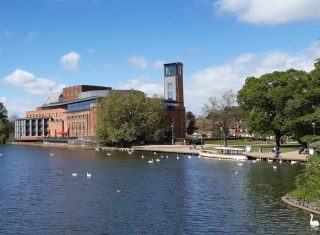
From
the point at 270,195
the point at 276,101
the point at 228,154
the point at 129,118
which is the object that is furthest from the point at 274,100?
the point at 270,195

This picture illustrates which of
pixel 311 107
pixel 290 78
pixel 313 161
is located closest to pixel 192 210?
pixel 313 161

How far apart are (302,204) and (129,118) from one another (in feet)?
367

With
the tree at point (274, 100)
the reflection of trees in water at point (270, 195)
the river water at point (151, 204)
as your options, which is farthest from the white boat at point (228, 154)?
the river water at point (151, 204)

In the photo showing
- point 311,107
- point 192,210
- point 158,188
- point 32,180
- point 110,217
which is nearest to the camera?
point 110,217

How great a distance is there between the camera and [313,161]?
43.9 meters

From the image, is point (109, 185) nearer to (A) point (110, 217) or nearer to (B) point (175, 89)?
(A) point (110, 217)

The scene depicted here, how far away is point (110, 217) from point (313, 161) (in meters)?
19.2

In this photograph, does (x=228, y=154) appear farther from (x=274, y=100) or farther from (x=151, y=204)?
(x=151, y=204)

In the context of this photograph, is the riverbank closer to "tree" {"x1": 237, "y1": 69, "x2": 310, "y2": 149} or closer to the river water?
the river water

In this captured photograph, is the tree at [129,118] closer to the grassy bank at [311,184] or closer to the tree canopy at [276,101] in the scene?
the tree canopy at [276,101]

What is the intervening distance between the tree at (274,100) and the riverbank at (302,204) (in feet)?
183

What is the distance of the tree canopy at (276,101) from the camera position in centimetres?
9881

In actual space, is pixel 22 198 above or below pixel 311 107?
below

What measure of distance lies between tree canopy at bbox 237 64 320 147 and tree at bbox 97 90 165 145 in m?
43.3
